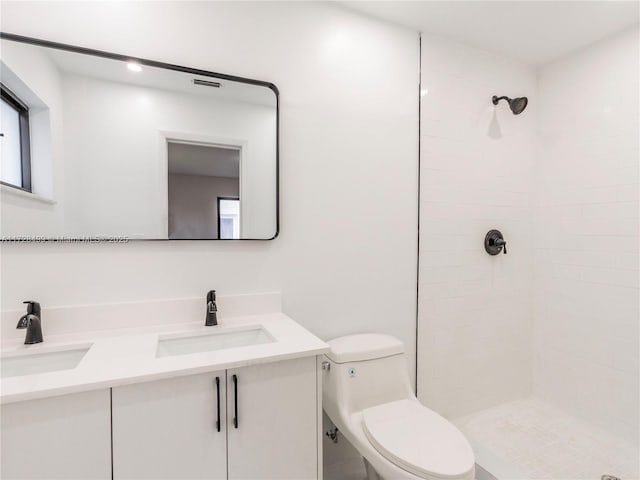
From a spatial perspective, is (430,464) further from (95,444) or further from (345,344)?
(95,444)

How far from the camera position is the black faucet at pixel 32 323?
1209mm

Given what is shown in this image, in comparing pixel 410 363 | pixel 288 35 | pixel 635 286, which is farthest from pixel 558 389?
pixel 288 35

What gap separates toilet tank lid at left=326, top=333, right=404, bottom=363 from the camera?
5.30 feet

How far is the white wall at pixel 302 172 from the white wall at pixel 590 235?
107 centimetres

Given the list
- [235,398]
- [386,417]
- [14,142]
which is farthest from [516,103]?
[14,142]

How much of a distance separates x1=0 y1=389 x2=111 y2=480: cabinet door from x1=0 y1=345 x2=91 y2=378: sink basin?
13.5 inches

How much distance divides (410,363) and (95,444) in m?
1.58

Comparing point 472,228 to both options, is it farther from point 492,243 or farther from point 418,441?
point 418,441

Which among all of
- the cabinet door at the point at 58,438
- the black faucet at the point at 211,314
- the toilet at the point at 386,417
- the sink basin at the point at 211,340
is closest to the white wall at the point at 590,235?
the toilet at the point at 386,417

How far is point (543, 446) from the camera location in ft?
6.44

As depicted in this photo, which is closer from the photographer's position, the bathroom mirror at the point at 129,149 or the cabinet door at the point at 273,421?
the cabinet door at the point at 273,421

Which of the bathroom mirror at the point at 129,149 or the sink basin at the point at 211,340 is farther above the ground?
the bathroom mirror at the point at 129,149

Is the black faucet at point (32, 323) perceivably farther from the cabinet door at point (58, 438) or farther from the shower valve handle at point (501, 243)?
the shower valve handle at point (501, 243)

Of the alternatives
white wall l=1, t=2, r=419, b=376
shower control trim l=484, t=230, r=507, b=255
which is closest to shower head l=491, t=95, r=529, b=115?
white wall l=1, t=2, r=419, b=376
